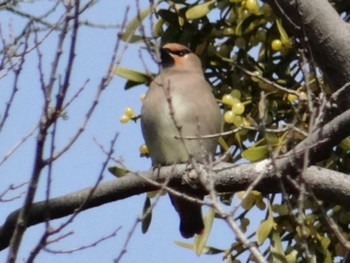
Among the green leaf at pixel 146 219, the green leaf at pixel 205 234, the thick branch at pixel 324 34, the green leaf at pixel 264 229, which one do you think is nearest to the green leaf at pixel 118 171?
the green leaf at pixel 146 219

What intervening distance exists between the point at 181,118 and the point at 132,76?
0.38 m

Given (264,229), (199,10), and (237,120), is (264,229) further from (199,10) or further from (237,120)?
(199,10)

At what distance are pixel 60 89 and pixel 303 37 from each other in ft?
3.00

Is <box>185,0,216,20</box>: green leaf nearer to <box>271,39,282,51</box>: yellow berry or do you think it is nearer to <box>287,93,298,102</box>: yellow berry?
<box>271,39,282,51</box>: yellow berry

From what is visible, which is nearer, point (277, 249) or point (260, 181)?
point (260, 181)

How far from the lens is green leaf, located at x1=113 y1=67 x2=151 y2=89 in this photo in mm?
3471

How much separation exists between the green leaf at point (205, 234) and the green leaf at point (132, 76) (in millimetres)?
409

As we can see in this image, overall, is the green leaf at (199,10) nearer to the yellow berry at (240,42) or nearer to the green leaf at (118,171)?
the yellow berry at (240,42)

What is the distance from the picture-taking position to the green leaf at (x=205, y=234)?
3.37 m

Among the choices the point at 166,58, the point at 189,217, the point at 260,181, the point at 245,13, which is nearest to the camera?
the point at 260,181

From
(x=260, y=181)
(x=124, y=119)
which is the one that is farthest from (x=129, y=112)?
(x=260, y=181)

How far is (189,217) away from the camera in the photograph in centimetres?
371

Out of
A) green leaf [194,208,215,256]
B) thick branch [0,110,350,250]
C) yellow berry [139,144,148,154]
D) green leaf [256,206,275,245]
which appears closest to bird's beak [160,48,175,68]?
yellow berry [139,144,148,154]

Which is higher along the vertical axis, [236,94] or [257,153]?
[236,94]
